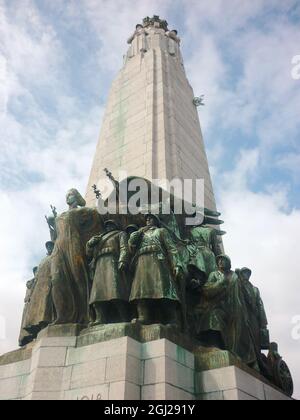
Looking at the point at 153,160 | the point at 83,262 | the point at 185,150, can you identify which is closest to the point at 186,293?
the point at 83,262

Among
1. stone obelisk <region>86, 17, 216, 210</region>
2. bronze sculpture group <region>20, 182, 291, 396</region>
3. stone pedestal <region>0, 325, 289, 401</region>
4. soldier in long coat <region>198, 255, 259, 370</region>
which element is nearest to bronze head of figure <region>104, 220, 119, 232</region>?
bronze sculpture group <region>20, 182, 291, 396</region>

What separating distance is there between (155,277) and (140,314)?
26.9 inches

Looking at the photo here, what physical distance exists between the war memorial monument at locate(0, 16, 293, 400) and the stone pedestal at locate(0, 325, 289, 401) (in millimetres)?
16

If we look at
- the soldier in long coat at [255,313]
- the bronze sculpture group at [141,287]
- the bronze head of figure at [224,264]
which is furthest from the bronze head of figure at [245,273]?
the bronze head of figure at [224,264]

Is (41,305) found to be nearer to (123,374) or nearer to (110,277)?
(110,277)

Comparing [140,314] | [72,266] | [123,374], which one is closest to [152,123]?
[72,266]

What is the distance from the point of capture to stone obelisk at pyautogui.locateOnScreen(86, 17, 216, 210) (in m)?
13.3

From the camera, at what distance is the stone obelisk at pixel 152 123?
1331 cm

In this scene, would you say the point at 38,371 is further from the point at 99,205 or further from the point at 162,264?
the point at 99,205

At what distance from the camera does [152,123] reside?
1423 cm

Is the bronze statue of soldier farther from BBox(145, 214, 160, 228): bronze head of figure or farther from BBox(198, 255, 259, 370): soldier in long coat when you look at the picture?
BBox(198, 255, 259, 370): soldier in long coat

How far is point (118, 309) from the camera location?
26.0 feet

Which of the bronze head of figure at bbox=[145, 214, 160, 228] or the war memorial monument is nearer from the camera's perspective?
the war memorial monument

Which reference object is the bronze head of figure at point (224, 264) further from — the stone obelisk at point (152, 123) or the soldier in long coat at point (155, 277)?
the stone obelisk at point (152, 123)
